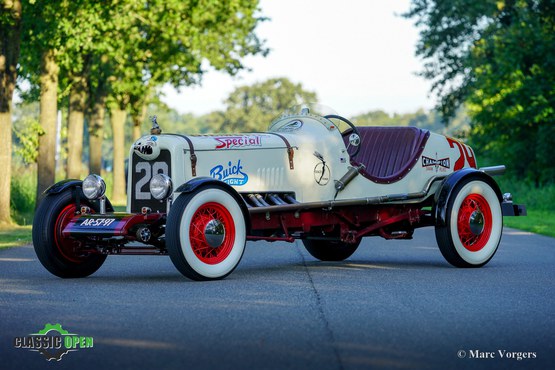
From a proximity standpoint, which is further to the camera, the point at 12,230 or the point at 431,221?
the point at 12,230

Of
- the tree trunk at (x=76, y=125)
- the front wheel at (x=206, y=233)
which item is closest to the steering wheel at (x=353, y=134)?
the front wheel at (x=206, y=233)

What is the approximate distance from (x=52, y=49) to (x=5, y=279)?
56.9ft

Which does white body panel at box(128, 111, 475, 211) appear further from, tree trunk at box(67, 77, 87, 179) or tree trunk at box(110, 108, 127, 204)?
tree trunk at box(110, 108, 127, 204)

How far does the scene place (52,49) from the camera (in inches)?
1121

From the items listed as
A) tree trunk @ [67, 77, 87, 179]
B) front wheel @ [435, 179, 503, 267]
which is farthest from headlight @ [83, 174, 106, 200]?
tree trunk @ [67, 77, 87, 179]

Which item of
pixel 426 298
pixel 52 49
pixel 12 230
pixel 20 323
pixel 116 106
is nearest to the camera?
pixel 20 323

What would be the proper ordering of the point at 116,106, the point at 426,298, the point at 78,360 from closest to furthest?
the point at 78,360 → the point at 426,298 → the point at 116,106

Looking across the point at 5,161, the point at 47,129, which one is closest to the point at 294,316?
the point at 5,161

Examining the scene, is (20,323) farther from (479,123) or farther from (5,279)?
(479,123)

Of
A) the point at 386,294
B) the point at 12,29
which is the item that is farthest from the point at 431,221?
the point at 12,29

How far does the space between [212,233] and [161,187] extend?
0.82 m

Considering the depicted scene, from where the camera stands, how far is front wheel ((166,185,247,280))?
35.7 ft

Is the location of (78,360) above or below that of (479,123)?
below

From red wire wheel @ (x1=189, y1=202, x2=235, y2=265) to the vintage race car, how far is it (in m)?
0.01
